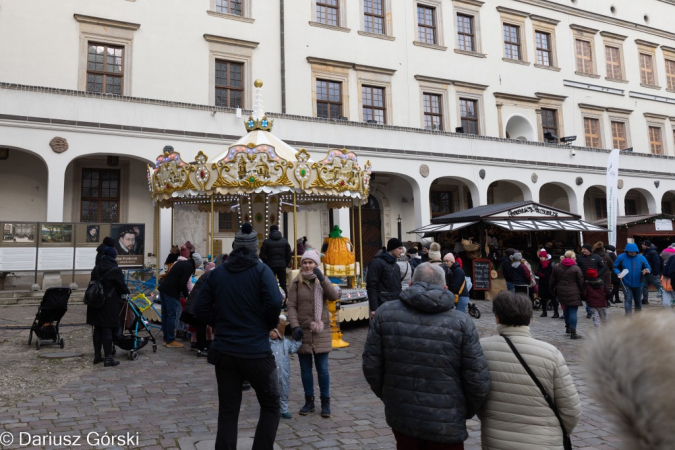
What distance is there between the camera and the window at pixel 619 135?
2756cm

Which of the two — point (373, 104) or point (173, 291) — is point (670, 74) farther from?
point (173, 291)

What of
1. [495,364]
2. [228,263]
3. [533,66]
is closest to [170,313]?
[228,263]

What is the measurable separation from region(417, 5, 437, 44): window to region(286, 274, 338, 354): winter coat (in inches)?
780

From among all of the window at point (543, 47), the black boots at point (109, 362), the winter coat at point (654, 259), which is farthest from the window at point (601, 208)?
the black boots at point (109, 362)

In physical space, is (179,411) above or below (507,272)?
below

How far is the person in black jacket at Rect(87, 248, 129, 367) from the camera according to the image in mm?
7605

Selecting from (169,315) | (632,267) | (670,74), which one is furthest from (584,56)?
(169,315)

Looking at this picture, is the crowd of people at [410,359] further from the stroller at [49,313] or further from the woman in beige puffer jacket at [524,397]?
the stroller at [49,313]

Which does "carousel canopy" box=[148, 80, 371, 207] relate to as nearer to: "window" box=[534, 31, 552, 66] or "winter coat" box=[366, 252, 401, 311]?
"winter coat" box=[366, 252, 401, 311]

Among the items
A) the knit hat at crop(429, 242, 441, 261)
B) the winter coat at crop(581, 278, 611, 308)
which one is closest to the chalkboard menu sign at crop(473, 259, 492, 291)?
the winter coat at crop(581, 278, 611, 308)

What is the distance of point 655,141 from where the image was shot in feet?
95.7

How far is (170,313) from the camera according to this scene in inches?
363

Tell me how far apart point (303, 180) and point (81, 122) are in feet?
Result: 26.4

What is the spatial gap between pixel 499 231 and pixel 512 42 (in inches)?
460
